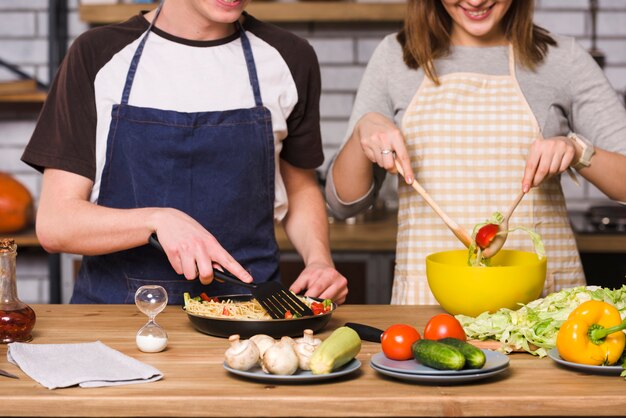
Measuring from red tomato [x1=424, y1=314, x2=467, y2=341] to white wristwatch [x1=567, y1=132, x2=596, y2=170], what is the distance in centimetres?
82

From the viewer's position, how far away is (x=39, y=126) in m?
2.42

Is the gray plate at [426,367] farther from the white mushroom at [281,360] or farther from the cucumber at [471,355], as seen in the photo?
the white mushroom at [281,360]

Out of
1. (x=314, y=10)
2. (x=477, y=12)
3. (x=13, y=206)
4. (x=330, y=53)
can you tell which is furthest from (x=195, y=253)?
(x=330, y=53)

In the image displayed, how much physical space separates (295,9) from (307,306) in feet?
8.68

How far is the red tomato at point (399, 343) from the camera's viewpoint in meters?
1.71

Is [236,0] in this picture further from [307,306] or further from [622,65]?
[622,65]

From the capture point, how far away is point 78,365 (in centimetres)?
171

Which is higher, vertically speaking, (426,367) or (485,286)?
(485,286)

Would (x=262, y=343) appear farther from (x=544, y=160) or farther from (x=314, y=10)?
(x=314, y=10)

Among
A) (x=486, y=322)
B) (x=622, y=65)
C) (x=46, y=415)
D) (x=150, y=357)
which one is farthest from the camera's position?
(x=622, y=65)

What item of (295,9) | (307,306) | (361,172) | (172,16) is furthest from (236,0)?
(295,9)

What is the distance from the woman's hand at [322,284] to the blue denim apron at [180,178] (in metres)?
0.29

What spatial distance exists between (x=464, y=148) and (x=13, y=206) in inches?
92.1

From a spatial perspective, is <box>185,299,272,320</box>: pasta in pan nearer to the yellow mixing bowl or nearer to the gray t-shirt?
the yellow mixing bowl
